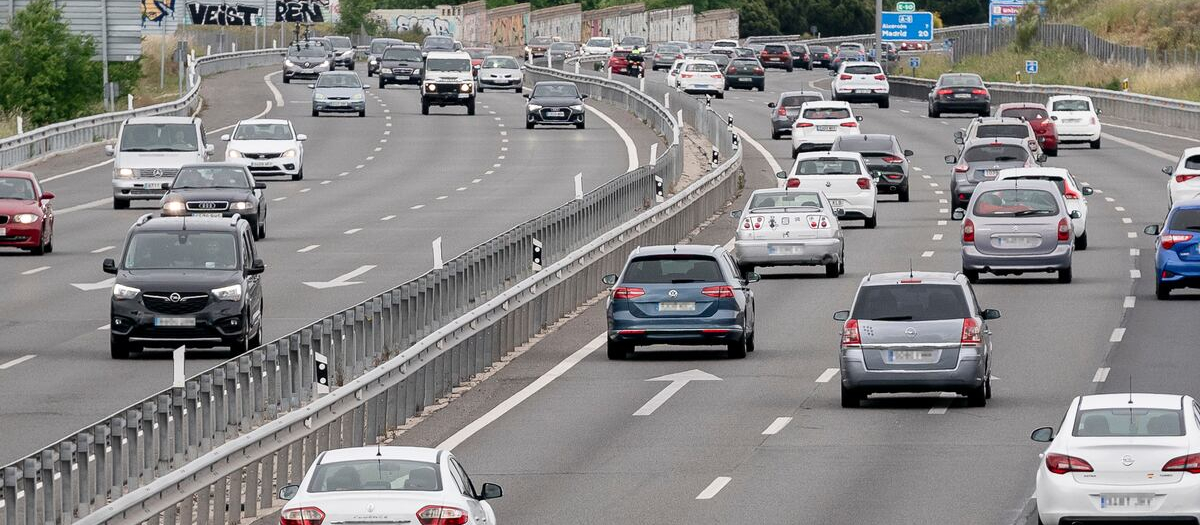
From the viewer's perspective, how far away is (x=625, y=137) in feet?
236

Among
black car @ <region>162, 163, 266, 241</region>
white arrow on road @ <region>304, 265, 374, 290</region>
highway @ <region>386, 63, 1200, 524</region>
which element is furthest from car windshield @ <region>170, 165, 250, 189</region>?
highway @ <region>386, 63, 1200, 524</region>

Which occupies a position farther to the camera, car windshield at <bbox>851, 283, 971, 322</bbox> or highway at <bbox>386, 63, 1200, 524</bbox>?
car windshield at <bbox>851, 283, 971, 322</bbox>

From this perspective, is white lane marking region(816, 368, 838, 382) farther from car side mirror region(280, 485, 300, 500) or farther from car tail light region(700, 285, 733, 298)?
car side mirror region(280, 485, 300, 500)

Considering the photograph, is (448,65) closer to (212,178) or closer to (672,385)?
(212,178)

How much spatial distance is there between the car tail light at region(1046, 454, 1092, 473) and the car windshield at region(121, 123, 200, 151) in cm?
3576

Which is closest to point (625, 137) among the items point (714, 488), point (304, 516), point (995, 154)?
point (995, 154)

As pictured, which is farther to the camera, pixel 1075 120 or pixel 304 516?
pixel 1075 120

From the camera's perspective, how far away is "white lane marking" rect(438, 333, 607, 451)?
909 inches

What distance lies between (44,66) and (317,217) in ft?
157

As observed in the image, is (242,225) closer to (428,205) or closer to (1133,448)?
(1133,448)

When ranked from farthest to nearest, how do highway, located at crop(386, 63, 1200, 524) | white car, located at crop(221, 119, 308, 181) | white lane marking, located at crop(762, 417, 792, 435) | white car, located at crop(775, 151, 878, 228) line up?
white car, located at crop(221, 119, 308, 181) → white car, located at crop(775, 151, 878, 228) → white lane marking, located at crop(762, 417, 792, 435) → highway, located at crop(386, 63, 1200, 524)

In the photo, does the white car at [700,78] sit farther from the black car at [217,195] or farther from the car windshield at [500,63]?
the black car at [217,195]

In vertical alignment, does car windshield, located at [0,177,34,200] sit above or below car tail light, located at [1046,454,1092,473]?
below

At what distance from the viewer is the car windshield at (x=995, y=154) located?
47.8m
